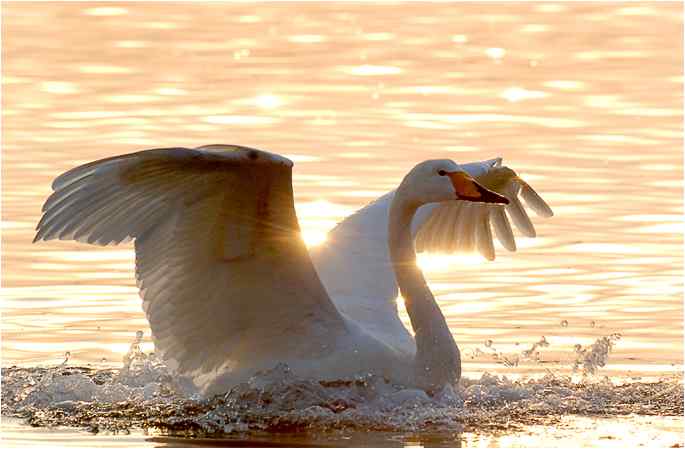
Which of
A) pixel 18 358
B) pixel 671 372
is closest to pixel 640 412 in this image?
pixel 671 372

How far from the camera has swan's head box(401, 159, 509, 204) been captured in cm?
1144

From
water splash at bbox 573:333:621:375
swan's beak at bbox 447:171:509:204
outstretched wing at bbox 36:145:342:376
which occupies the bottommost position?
water splash at bbox 573:333:621:375

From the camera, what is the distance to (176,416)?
1138 cm

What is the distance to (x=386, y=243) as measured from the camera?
42.4ft

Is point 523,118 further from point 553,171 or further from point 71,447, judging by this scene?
point 71,447

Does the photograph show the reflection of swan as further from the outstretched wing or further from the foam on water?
the foam on water

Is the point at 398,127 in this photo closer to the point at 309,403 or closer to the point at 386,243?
the point at 386,243

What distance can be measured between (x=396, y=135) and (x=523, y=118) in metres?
1.67

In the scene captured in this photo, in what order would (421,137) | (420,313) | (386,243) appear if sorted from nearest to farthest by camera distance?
1. (420,313)
2. (386,243)
3. (421,137)

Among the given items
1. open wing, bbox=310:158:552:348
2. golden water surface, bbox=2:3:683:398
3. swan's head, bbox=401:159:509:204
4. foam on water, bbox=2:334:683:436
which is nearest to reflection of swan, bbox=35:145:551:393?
swan's head, bbox=401:159:509:204

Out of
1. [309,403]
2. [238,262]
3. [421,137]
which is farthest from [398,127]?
[238,262]

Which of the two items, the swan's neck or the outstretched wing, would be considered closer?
the outstretched wing

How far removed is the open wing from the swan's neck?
13.6 inches

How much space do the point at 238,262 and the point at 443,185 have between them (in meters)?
1.19
